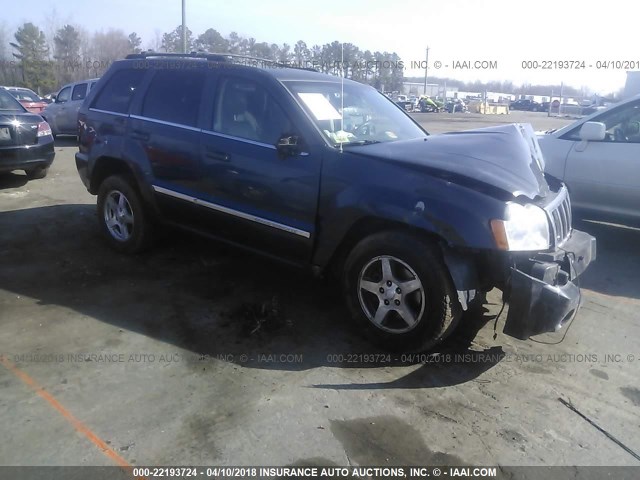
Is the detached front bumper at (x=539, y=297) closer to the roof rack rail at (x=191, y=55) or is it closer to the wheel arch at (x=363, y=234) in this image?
the wheel arch at (x=363, y=234)

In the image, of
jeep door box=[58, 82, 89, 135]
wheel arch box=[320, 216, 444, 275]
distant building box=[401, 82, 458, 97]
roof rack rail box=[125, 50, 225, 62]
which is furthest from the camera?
distant building box=[401, 82, 458, 97]

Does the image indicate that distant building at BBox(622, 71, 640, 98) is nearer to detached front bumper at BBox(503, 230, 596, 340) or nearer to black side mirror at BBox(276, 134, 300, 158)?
detached front bumper at BBox(503, 230, 596, 340)

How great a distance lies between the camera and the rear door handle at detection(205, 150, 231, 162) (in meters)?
4.44

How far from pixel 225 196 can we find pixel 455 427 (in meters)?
2.56

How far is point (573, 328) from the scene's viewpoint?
4250 millimetres

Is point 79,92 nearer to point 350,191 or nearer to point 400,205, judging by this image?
point 350,191

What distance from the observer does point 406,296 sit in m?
3.60

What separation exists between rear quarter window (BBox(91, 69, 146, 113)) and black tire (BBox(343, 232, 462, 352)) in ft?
10.1

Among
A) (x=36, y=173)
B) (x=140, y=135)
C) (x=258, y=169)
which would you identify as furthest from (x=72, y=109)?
(x=258, y=169)

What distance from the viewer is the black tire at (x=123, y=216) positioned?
5312 millimetres

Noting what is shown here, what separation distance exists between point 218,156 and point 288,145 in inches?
31.3

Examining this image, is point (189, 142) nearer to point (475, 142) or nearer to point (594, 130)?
point (475, 142)

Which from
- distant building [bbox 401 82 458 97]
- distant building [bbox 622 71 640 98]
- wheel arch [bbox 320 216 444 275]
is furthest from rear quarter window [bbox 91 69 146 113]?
distant building [bbox 401 82 458 97]

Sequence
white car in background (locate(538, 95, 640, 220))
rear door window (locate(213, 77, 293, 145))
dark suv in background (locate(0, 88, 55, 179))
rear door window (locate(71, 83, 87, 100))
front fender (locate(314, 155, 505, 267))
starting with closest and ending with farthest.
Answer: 1. front fender (locate(314, 155, 505, 267))
2. rear door window (locate(213, 77, 293, 145))
3. white car in background (locate(538, 95, 640, 220))
4. dark suv in background (locate(0, 88, 55, 179))
5. rear door window (locate(71, 83, 87, 100))
